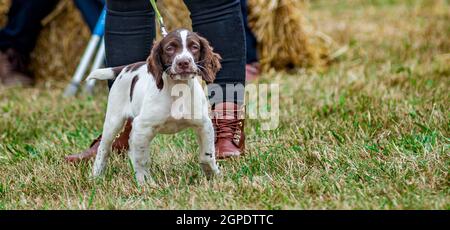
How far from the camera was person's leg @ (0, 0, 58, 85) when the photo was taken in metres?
4.51

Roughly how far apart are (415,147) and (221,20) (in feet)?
2.48

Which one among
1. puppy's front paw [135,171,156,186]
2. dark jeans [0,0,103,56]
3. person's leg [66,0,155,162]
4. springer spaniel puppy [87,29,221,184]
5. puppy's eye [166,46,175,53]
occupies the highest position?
dark jeans [0,0,103,56]

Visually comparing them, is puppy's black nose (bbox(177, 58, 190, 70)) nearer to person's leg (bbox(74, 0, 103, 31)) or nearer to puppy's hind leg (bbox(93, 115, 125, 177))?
puppy's hind leg (bbox(93, 115, 125, 177))

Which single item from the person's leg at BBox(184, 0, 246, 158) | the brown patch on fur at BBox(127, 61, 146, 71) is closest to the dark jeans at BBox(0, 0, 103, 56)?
the person's leg at BBox(184, 0, 246, 158)

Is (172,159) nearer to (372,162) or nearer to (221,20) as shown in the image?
(221,20)

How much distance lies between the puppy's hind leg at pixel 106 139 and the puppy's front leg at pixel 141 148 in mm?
94

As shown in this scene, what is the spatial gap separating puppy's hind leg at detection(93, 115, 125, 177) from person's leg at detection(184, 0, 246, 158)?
1.20 ft

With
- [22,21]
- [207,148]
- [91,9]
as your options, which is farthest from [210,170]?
[22,21]

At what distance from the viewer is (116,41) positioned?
2711mm

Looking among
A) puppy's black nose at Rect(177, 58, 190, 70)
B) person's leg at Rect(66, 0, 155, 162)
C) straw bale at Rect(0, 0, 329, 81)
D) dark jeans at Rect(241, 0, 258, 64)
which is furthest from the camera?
straw bale at Rect(0, 0, 329, 81)

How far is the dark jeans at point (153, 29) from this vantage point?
2.67 metres

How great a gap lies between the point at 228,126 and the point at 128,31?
1.53ft

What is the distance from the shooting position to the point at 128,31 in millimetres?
2686

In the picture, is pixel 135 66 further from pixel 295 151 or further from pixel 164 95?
pixel 295 151
